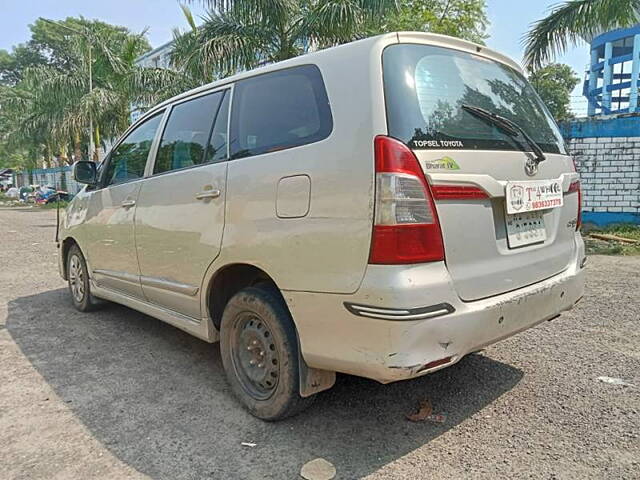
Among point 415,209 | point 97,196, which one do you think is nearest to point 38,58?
point 97,196

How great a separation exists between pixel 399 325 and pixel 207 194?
4.81ft

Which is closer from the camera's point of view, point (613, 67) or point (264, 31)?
point (264, 31)

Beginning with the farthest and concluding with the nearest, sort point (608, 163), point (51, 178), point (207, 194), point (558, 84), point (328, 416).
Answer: point (558, 84), point (51, 178), point (608, 163), point (207, 194), point (328, 416)

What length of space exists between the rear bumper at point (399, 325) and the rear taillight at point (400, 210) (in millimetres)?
63

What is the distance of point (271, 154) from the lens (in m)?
2.50

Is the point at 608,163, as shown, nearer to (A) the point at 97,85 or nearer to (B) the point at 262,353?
(B) the point at 262,353

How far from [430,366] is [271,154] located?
4.24 feet

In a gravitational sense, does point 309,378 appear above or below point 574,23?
below

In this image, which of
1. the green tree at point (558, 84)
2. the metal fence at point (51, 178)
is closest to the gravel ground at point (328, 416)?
the metal fence at point (51, 178)

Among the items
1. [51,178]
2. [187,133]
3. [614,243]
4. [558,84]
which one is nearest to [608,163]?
[614,243]

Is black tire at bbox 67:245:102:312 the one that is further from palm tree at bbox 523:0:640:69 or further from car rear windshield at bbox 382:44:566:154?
palm tree at bbox 523:0:640:69

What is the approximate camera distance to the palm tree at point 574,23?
8711 mm

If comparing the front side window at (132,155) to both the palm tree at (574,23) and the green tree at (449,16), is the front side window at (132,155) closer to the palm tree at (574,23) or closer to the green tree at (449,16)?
the palm tree at (574,23)

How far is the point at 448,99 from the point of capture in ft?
7.52
